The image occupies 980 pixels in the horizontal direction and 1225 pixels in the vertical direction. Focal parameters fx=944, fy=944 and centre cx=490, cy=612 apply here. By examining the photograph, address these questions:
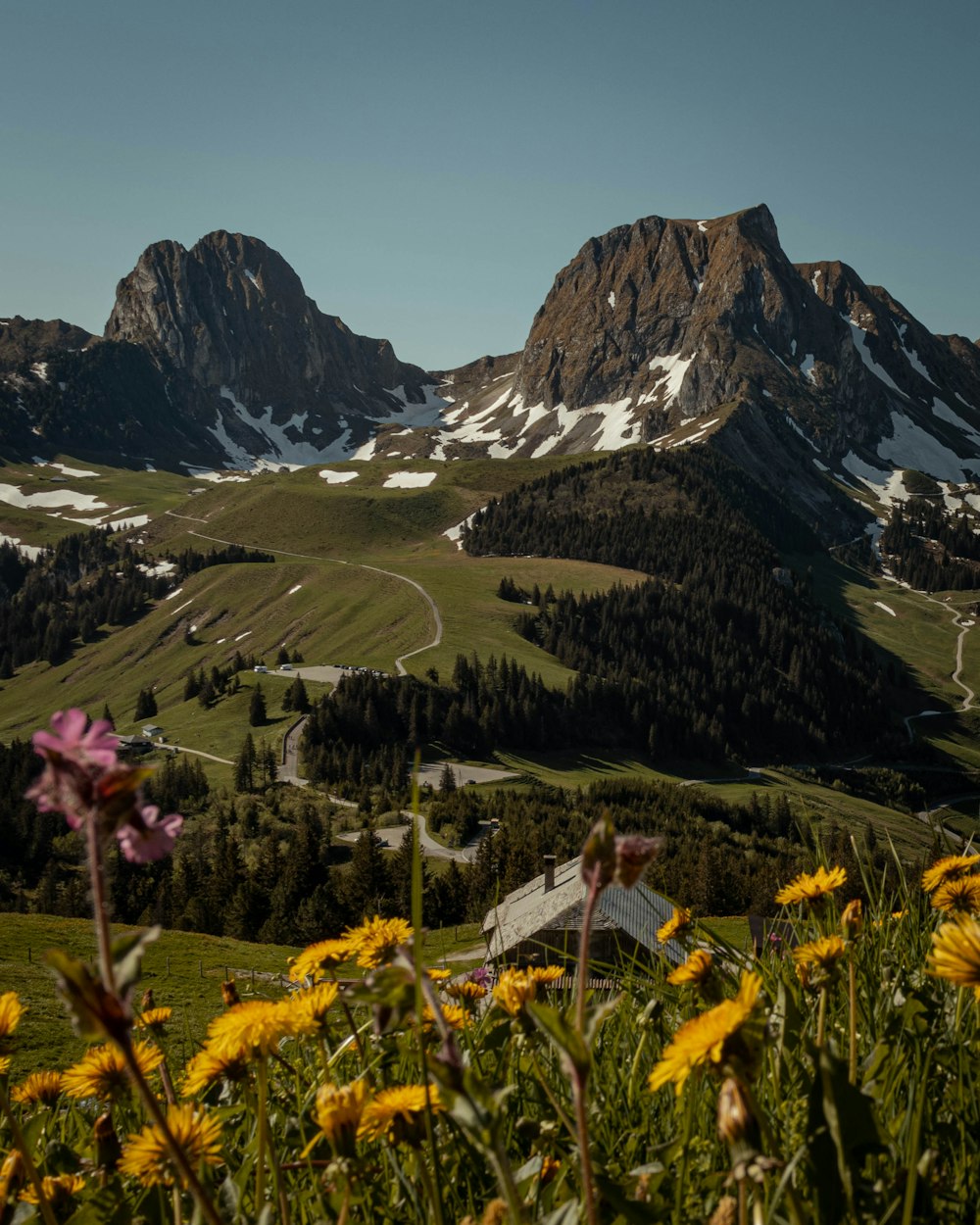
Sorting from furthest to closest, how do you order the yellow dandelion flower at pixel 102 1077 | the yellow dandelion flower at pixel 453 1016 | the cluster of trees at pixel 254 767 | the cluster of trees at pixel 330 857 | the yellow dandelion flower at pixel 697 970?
1. the cluster of trees at pixel 254 767
2. the cluster of trees at pixel 330 857
3. the yellow dandelion flower at pixel 453 1016
4. the yellow dandelion flower at pixel 697 970
5. the yellow dandelion flower at pixel 102 1077

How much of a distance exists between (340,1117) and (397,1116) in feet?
0.78

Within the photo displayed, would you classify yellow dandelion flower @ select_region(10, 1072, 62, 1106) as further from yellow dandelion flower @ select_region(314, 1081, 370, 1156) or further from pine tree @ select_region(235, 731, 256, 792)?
pine tree @ select_region(235, 731, 256, 792)

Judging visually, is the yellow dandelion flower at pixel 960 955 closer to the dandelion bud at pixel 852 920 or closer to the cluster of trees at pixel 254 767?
the dandelion bud at pixel 852 920

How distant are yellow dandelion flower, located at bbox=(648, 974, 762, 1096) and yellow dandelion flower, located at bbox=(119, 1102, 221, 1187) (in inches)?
34.8

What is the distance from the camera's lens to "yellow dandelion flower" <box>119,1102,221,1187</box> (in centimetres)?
177

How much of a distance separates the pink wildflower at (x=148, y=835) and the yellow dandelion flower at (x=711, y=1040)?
839mm

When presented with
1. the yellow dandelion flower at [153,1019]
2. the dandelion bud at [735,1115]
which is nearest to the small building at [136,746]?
the yellow dandelion flower at [153,1019]

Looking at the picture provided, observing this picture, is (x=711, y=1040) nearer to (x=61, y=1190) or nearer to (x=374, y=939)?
(x=374, y=939)

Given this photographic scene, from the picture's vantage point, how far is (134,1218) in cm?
219

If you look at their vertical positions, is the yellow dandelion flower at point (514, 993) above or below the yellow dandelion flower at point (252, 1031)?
below

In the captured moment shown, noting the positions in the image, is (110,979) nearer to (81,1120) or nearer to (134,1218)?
(134,1218)

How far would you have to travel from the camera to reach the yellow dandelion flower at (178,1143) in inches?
69.7

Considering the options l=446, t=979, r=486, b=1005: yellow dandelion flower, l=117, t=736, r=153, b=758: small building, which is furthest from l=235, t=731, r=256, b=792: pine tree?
l=446, t=979, r=486, b=1005: yellow dandelion flower

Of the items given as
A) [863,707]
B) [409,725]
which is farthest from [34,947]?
[863,707]
